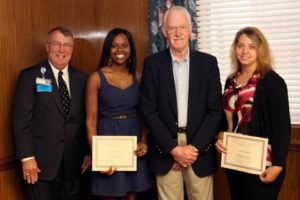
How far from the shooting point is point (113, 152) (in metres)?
2.10

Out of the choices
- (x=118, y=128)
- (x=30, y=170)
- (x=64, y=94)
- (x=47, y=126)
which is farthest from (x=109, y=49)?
(x=30, y=170)

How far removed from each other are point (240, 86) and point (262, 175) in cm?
50

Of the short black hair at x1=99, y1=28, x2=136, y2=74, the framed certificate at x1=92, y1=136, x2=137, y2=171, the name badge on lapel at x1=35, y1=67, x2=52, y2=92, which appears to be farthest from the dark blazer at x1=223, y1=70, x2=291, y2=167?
the name badge on lapel at x1=35, y1=67, x2=52, y2=92

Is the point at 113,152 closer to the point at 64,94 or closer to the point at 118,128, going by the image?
the point at 118,128

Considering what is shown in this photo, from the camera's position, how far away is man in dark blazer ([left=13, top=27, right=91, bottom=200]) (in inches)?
82.0

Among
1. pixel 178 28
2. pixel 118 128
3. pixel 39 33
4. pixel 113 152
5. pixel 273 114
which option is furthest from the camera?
pixel 39 33

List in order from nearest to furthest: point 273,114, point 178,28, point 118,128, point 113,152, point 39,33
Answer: point 273,114
point 178,28
point 113,152
point 118,128
point 39,33

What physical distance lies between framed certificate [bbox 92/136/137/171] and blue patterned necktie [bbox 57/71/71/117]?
1.06ft

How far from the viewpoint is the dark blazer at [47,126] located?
2078mm

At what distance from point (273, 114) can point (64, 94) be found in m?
1.31

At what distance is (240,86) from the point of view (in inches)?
75.9

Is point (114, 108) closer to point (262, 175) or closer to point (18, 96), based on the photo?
point (18, 96)

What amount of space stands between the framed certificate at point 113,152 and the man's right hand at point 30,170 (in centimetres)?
36

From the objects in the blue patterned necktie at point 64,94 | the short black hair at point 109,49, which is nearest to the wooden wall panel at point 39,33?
the blue patterned necktie at point 64,94
